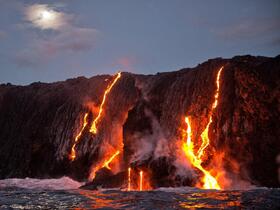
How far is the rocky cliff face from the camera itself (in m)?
22.7

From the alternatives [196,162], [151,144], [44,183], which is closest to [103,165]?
[44,183]

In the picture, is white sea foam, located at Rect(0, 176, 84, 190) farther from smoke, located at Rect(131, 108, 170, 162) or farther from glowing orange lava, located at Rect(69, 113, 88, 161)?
smoke, located at Rect(131, 108, 170, 162)

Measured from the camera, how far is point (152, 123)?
89.7ft

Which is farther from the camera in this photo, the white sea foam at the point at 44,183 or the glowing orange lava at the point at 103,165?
the glowing orange lava at the point at 103,165

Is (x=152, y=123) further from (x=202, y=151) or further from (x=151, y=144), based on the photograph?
(x=202, y=151)

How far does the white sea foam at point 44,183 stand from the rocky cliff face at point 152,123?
82cm

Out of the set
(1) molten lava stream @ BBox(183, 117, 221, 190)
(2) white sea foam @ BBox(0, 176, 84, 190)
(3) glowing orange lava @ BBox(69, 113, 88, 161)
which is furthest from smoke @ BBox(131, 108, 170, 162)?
(3) glowing orange lava @ BBox(69, 113, 88, 161)

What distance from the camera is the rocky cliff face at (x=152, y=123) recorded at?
22.7 metres

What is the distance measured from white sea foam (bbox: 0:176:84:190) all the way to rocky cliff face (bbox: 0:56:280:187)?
2.69ft

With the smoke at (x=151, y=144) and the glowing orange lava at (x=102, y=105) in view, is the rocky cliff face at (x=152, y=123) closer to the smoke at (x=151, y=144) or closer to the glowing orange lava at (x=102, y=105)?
the smoke at (x=151, y=144)

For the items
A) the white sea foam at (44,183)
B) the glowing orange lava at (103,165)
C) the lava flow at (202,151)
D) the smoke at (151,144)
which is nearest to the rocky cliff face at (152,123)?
the smoke at (151,144)

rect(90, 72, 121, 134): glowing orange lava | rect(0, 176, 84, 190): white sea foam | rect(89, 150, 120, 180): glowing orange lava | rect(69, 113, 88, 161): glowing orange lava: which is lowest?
rect(0, 176, 84, 190): white sea foam

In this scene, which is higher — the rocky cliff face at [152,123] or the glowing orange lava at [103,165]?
the rocky cliff face at [152,123]

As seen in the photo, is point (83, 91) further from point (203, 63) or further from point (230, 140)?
point (230, 140)
